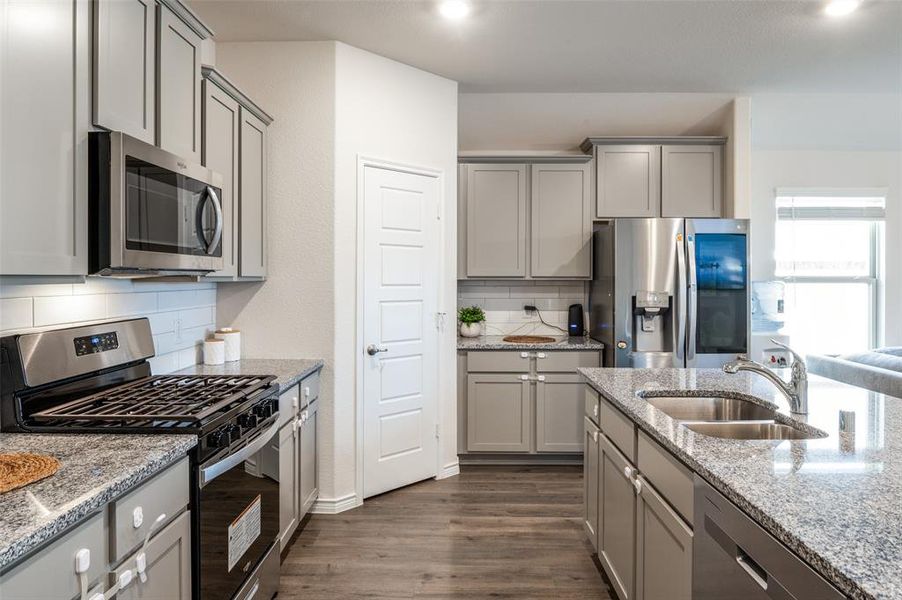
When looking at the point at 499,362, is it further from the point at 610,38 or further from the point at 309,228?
the point at 610,38

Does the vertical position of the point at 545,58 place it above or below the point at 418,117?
above

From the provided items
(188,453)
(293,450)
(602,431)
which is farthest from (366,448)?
(188,453)

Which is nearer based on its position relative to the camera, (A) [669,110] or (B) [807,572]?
(B) [807,572]

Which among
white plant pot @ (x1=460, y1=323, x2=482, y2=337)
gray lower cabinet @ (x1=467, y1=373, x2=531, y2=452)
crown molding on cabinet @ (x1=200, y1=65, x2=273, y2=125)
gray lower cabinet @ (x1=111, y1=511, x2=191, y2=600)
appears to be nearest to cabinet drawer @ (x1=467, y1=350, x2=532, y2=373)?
gray lower cabinet @ (x1=467, y1=373, x2=531, y2=452)

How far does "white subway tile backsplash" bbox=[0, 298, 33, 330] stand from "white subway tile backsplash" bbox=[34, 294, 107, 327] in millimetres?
34

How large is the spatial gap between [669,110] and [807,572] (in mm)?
4080

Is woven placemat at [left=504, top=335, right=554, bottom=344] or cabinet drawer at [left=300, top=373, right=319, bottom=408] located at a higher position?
woven placemat at [left=504, top=335, right=554, bottom=344]

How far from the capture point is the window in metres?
5.09

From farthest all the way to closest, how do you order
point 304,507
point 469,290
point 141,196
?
point 469,290, point 304,507, point 141,196

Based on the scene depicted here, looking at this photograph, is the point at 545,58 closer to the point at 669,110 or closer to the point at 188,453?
the point at 669,110

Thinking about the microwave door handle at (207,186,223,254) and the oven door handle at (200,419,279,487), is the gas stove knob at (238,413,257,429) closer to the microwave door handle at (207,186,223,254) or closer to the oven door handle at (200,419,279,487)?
the oven door handle at (200,419,279,487)

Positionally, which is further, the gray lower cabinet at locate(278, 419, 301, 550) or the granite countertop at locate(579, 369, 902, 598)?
the gray lower cabinet at locate(278, 419, 301, 550)

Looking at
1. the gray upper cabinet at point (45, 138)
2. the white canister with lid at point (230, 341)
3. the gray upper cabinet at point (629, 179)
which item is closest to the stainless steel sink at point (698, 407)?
the gray upper cabinet at point (45, 138)

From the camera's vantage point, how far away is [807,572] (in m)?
0.92
